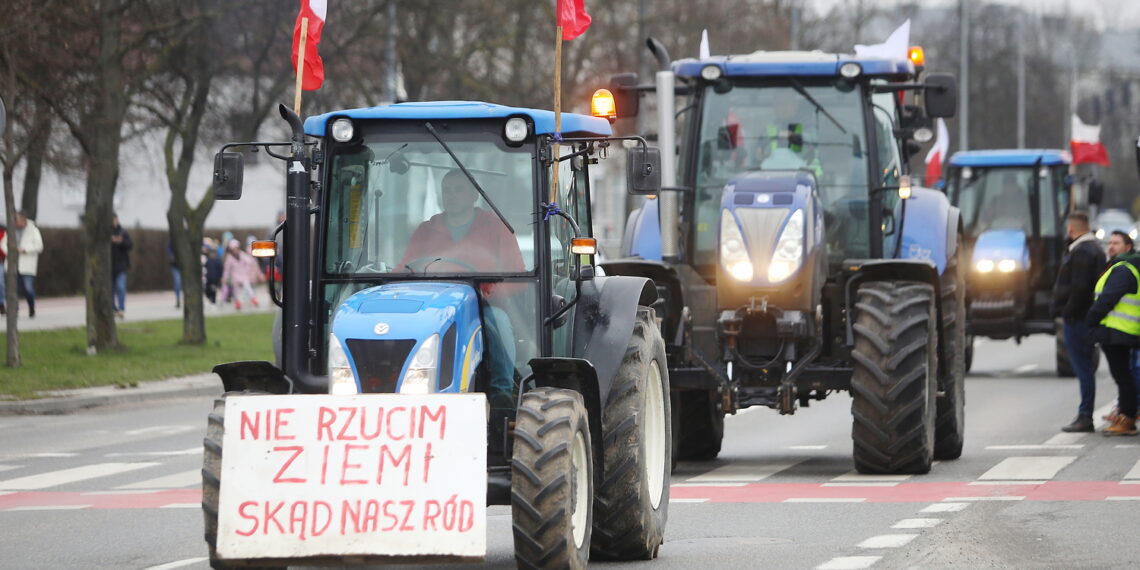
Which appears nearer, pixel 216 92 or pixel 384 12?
pixel 384 12

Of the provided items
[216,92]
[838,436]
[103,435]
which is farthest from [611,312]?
[216,92]

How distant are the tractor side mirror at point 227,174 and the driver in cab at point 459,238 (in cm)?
86

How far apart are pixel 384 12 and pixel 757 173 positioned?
16.7 metres

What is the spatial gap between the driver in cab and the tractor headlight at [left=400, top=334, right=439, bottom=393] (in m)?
0.91

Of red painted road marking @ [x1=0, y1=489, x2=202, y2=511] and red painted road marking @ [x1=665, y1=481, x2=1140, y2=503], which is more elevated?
red painted road marking @ [x1=665, y1=481, x2=1140, y2=503]

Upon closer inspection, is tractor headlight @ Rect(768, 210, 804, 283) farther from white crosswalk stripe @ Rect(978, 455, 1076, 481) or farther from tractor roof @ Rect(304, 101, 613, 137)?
tractor roof @ Rect(304, 101, 613, 137)

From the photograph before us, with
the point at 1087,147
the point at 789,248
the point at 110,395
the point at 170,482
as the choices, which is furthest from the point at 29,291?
the point at 789,248

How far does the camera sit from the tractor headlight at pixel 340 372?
8750 millimetres

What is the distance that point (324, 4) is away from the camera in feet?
40.8

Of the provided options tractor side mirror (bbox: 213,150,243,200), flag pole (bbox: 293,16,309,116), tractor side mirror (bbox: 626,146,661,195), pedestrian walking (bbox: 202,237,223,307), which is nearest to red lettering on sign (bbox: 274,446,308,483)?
tractor side mirror (bbox: 213,150,243,200)

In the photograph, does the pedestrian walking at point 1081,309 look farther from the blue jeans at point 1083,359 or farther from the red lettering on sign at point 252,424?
the red lettering on sign at point 252,424

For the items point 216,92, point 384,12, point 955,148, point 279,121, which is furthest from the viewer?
point 955,148

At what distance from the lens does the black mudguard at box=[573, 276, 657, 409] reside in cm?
981

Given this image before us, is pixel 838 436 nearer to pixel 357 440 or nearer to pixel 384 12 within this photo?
pixel 357 440
